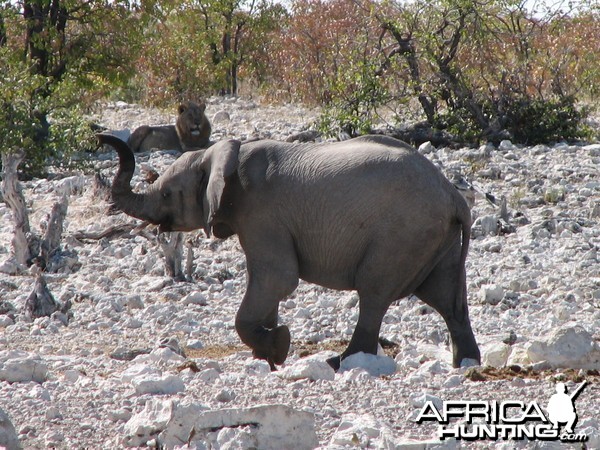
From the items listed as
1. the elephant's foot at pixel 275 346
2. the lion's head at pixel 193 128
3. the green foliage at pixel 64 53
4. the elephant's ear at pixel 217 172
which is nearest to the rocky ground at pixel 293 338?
the elephant's foot at pixel 275 346

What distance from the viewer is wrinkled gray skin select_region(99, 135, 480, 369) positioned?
8.05 m

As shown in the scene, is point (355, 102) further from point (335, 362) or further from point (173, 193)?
point (335, 362)

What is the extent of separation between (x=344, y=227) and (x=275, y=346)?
0.96 meters

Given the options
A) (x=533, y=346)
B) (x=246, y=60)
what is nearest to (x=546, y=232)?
(x=533, y=346)

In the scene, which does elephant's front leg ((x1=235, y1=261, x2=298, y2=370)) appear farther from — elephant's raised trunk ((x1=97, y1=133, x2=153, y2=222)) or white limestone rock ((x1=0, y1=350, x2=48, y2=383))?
white limestone rock ((x1=0, y1=350, x2=48, y2=383))

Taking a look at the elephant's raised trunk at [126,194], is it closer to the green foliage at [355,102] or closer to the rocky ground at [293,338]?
the rocky ground at [293,338]

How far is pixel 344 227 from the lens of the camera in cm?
826

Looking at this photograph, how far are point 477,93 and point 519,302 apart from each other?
820cm

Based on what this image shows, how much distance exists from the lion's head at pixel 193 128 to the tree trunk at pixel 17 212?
7.19 m

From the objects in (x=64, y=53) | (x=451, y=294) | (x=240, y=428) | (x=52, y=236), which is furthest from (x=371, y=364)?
(x=64, y=53)

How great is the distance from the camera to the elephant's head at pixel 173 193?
8.95 meters

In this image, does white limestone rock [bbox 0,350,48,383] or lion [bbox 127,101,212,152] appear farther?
lion [bbox 127,101,212,152]

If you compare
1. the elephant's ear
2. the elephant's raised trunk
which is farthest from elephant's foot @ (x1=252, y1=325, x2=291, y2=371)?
the elephant's raised trunk

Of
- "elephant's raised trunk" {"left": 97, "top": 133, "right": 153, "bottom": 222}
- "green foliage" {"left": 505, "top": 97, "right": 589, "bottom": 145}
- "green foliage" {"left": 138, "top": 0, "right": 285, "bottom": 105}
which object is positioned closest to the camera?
"elephant's raised trunk" {"left": 97, "top": 133, "right": 153, "bottom": 222}
